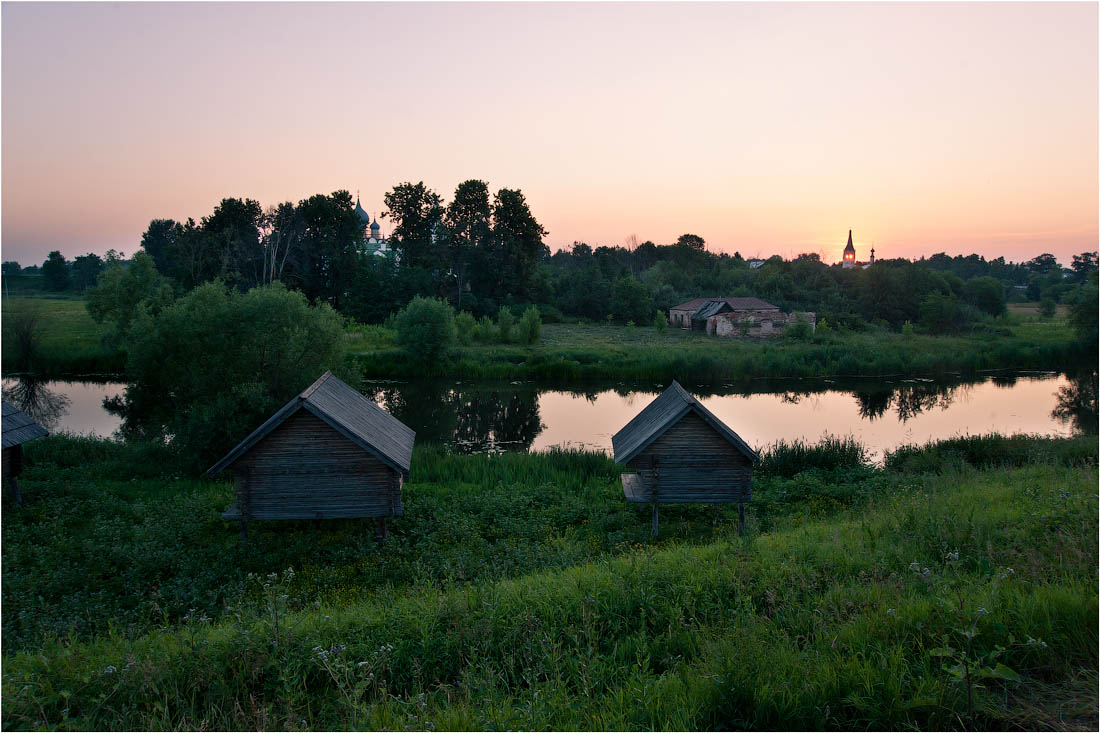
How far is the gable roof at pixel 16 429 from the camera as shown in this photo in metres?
14.9

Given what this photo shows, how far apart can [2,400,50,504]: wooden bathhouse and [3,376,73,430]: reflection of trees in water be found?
547 inches

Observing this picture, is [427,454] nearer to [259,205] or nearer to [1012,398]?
[1012,398]

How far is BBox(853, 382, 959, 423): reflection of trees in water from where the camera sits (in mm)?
32531

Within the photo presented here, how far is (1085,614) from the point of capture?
5.07 m

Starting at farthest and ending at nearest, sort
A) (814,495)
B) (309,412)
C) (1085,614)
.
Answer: (814,495)
(309,412)
(1085,614)

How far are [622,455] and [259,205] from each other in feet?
187

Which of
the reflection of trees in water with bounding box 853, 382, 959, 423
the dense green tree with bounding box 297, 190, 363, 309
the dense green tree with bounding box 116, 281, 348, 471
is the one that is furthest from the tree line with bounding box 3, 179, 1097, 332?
the dense green tree with bounding box 116, 281, 348, 471

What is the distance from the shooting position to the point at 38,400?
33281mm

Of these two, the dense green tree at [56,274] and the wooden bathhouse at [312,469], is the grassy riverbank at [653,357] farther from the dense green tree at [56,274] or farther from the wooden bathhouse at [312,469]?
the dense green tree at [56,274]

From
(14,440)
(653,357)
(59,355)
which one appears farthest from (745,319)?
(14,440)

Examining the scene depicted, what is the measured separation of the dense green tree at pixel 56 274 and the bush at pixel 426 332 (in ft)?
228

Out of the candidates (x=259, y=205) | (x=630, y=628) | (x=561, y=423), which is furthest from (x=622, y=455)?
(x=259, y=205)

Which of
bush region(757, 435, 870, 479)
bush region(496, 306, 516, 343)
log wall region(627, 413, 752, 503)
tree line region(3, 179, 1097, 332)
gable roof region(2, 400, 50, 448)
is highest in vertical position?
tree line region(3, 179, 1097, 332)

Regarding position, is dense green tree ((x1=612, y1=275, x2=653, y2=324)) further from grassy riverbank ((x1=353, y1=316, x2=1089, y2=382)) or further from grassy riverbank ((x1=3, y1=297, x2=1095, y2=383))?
grassy riverbank ((x1=353, y1=316, x2=1089, y2=382))
